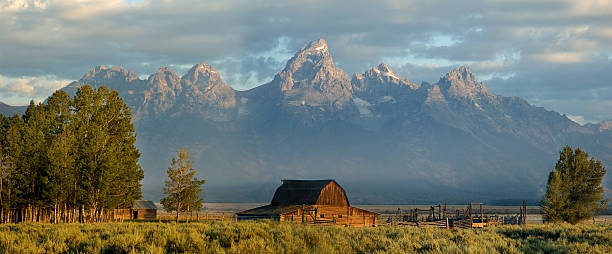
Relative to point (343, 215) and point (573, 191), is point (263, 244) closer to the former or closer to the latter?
point (343, 215)

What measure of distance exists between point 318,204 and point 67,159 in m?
28.8

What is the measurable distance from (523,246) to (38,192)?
44.2 m

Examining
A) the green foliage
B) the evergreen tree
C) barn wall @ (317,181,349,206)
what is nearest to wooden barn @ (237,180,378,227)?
barn wall @ (317,181,349,206)

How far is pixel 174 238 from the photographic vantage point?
22.8 meters

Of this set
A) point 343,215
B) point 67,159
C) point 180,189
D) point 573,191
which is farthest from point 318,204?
point 67,159

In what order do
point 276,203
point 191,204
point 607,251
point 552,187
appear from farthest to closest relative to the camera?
point 276,203 < point 191,204 < point 552,187 < point 607,251

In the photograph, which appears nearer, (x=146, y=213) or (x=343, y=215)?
(x=343, y=215)

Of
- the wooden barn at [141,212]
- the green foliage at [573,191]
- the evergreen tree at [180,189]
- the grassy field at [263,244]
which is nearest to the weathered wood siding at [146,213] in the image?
the wooden barn at [141,212]

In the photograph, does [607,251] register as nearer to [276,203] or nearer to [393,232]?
[393,232]

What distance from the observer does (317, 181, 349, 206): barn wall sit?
229 feet

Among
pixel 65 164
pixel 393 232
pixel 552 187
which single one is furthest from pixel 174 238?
pixel 552 187

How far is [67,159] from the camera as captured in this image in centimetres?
Answer: 5081

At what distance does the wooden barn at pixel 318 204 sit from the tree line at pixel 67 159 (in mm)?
16606

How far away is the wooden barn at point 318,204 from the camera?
6644 cm
